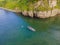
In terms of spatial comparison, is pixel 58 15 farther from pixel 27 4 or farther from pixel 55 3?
pixel 27 4

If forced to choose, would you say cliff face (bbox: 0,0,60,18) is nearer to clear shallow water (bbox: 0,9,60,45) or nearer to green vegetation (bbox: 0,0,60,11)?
green vegetation (bbox: 0,0,60,11)

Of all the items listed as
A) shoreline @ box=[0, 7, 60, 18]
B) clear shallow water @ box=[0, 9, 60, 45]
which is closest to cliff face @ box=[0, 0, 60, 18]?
shoreline @ box=[0, 7, 60, 18]

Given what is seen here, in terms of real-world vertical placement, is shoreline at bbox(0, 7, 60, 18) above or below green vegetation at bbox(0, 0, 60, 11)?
below

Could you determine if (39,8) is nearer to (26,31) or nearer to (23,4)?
(23,4)

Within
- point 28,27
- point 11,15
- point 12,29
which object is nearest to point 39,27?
point 28,27

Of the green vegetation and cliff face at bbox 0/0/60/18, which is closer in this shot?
cliff face at bbox 0/0/60/18

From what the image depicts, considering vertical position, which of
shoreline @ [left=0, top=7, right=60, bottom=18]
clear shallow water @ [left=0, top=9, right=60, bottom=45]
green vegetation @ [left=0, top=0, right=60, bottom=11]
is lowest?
clear shallow water @ [left=0, top=9, right=60, bottom=45]

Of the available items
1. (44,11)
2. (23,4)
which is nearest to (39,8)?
(44,11)

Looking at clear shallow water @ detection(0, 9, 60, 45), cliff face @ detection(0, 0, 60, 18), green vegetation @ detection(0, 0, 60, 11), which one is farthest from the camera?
green vegetation @ detection(0, 0, 60, 11)
